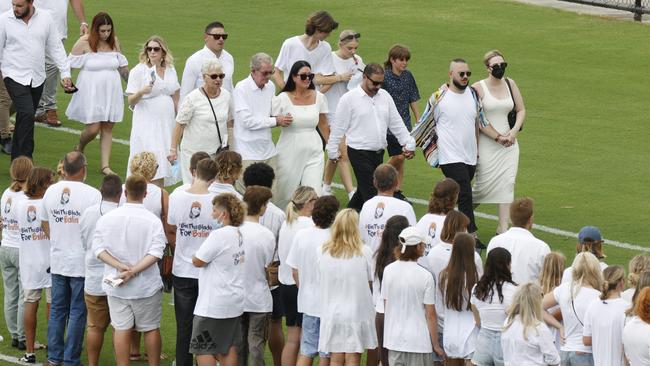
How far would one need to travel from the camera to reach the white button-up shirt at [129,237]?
39.1ft

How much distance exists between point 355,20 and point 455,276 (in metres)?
16.6

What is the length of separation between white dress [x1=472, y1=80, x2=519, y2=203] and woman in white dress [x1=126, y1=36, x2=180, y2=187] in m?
3.27

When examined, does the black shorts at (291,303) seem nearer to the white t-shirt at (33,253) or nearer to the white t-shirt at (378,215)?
the white t-shirt at (378,215)

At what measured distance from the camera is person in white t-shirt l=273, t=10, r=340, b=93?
17.3m

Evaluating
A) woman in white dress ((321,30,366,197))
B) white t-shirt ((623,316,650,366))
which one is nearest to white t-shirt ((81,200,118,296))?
white t-shirt ((623,316,650,366))

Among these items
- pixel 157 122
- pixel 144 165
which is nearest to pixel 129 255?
pixel 144 165

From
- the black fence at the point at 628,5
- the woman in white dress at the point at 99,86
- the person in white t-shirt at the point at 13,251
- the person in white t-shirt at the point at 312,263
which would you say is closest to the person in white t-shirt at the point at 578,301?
the person in white t-shirt at the point at 312,263

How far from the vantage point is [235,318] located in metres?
11.9

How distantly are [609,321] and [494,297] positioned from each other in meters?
0.84

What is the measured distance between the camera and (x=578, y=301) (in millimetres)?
11047

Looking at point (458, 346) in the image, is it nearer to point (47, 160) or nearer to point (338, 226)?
point (338, 226)

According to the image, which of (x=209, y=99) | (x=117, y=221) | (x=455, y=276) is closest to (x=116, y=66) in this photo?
(x=209, y=99)

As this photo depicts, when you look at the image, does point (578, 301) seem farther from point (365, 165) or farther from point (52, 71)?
point (52, 71)

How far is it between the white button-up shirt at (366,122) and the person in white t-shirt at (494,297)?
458 cm
